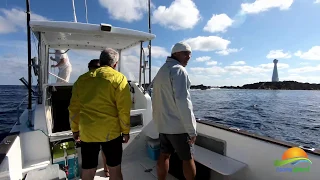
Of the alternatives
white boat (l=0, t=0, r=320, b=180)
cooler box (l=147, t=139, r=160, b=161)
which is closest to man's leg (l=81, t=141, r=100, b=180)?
white boat (l=0, t=0, r=320, b=180)

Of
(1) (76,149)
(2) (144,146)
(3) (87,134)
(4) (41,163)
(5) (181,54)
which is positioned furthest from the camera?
(2) (144,146)

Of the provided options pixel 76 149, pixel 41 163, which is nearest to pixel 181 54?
pixel 76 149

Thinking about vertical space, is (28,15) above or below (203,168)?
above

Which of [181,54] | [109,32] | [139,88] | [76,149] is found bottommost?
[76,149]

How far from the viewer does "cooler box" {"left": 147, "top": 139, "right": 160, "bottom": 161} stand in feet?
10.9

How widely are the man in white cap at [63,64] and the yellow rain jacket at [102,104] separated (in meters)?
2.42

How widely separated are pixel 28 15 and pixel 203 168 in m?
3.32

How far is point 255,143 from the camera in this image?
245 centimetres

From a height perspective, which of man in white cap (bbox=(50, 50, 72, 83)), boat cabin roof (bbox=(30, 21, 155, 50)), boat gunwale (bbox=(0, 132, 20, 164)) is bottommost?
boat gunwale (bbox=(0, 132, 20, 164))

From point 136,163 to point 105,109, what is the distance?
182cm

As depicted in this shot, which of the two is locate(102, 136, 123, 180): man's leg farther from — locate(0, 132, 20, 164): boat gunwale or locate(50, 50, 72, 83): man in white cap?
locate(50, 50, 72, 83): man in white cap

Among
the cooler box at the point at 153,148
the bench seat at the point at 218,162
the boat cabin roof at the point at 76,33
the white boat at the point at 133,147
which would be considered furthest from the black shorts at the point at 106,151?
the boat cabin roof at the point at 76,33

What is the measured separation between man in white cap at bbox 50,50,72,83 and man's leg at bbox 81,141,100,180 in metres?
2.45

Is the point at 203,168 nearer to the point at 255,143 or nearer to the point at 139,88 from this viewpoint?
the point at 255,143
